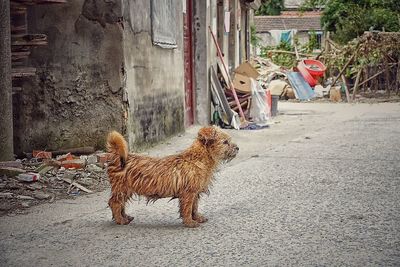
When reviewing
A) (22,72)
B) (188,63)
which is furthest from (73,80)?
(188,63)

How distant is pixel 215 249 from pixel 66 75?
468 centimetres

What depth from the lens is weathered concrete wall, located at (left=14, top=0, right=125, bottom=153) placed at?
337 inches

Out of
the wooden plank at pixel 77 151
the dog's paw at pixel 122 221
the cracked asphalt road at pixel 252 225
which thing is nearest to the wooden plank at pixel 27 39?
the wooden plank at pixel 77 151

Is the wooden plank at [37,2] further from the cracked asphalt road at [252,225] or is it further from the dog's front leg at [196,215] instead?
the dog's front leg at [196,215]

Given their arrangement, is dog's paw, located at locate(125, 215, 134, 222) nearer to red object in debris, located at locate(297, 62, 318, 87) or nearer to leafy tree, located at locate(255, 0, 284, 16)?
red object in debris, located at locate(297, 62, 318, 87)

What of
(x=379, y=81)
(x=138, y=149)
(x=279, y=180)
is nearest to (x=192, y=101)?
(x=138, y=149)

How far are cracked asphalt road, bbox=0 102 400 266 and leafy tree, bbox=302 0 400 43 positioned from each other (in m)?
20.6

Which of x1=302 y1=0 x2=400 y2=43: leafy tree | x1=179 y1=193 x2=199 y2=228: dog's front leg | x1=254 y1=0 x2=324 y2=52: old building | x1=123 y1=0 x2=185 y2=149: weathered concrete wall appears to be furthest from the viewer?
x1=254 y1=0 x2=324 y2=52: old building

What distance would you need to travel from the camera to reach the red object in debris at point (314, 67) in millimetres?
23359

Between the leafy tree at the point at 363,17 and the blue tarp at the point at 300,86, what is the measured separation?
5584 mm

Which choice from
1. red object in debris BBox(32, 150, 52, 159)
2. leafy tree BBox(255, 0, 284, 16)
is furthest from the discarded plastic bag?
leafy tree BBox(255, 0, 284, 16)

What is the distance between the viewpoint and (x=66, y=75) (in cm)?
865

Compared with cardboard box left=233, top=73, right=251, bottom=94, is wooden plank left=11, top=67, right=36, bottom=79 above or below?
above

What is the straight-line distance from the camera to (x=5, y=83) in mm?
7051
